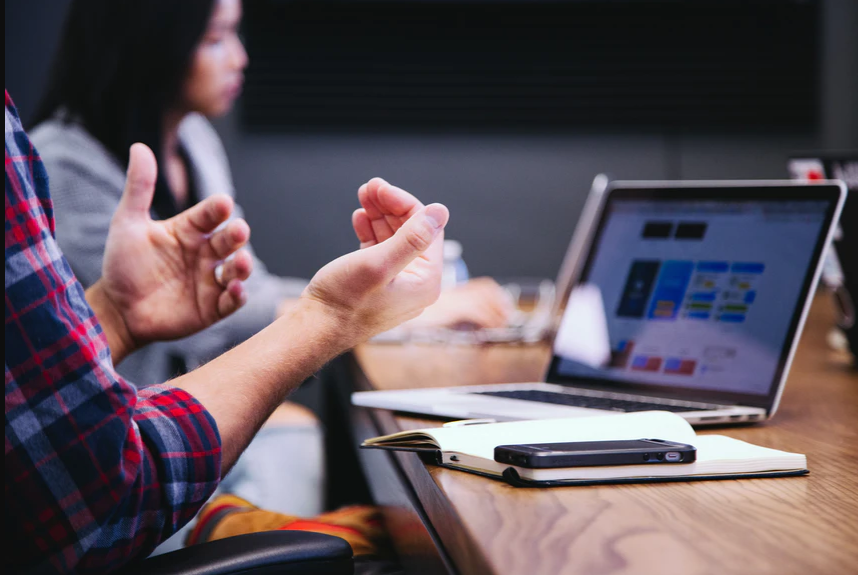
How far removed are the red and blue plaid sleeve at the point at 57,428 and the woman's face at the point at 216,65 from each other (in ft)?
4.72

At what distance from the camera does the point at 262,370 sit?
0.84m

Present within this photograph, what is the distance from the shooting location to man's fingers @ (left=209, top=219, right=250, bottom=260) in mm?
1207

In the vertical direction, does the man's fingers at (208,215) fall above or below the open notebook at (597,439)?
above

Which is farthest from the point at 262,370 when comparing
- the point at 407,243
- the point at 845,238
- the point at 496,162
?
the point at 496,162

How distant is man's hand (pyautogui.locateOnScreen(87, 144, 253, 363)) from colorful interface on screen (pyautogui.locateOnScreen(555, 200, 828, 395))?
50 centimetres

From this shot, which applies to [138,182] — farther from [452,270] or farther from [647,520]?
[452,270]

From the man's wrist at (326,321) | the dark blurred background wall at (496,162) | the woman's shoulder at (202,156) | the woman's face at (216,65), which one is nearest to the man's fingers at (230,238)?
the man's wrist at (326,321)

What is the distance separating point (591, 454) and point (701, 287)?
51cm

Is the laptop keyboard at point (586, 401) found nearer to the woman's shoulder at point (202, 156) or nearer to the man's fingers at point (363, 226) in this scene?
the man's fingers at point (363, 226)

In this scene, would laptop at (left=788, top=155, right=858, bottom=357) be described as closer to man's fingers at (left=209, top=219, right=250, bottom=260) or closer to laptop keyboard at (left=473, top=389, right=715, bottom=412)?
laptop keyboard at (left=473, top=389, right=715, bottom=412)

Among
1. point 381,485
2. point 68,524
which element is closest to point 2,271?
point 68,524

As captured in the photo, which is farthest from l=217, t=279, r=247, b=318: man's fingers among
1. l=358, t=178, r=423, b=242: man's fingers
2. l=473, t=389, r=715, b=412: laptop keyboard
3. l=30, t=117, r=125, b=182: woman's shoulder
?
l=30, t=117, r=125, b=182: woman's shoulder

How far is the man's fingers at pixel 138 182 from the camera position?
1217 mm

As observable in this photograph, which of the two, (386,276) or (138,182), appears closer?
(386,276)
